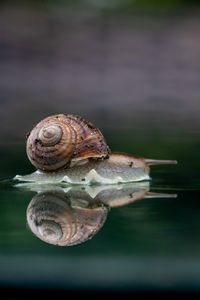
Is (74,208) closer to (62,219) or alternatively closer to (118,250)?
(62,219)

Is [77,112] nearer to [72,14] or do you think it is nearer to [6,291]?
[6,291]

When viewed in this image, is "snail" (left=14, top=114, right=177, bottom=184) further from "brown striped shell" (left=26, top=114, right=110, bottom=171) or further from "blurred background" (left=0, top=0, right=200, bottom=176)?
"blurred background" (left=0, top=0, right=200, bottom=176)

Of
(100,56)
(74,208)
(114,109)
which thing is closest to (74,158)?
(74,208)

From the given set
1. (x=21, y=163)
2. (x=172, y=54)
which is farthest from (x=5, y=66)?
(x=21, y=163)

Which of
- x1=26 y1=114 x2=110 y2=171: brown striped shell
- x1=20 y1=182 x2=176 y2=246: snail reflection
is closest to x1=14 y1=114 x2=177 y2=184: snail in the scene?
x1=26 y1=114 x2=110 y2=171: brown striped shell

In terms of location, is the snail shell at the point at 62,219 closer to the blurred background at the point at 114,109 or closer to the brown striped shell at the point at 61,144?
the blurred background at the point at 114,109

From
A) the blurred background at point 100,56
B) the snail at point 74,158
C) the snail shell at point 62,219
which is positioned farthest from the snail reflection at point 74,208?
the blurred background at point 100,56
